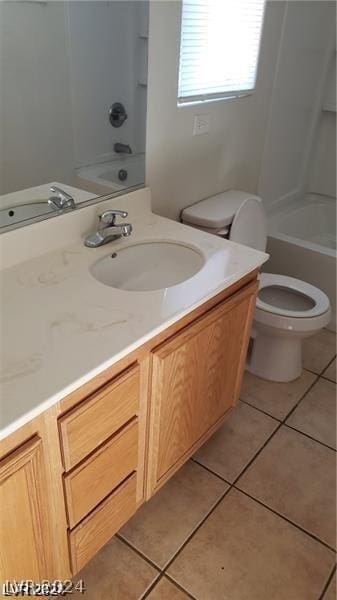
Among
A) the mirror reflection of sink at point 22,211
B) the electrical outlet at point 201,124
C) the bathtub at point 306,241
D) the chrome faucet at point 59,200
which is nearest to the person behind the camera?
the mirror reflection of sink at point 22,211

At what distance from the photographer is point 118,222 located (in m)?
1.52

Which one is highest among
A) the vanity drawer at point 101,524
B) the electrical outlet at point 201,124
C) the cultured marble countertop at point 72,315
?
the electrical outlet at point 201,124

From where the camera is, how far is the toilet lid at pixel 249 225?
1.90m

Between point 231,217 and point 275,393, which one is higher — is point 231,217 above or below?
above

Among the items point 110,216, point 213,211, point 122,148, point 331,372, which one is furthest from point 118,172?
point 331,372

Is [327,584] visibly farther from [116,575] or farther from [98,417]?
[98,417]

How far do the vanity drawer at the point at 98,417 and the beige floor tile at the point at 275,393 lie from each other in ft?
3.29

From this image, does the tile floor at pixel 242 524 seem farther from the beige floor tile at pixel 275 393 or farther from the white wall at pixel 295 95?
the white wall at pixel 295 95

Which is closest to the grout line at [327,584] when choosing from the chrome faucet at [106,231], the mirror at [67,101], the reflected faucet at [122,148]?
the chrome faucet at [106,231]

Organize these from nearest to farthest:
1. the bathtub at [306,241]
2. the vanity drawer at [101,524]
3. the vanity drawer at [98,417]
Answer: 1. the vanity drawer at [98,417]
2. the vanity drawer at [101,524]
3. the bathtub at [306,241]

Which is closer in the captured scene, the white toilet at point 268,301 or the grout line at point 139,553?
the grout line at point 139,553

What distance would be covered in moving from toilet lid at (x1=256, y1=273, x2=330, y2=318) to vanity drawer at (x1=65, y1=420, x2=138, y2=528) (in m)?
1.06

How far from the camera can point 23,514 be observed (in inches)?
34.9

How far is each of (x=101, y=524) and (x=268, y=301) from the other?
130 cm
